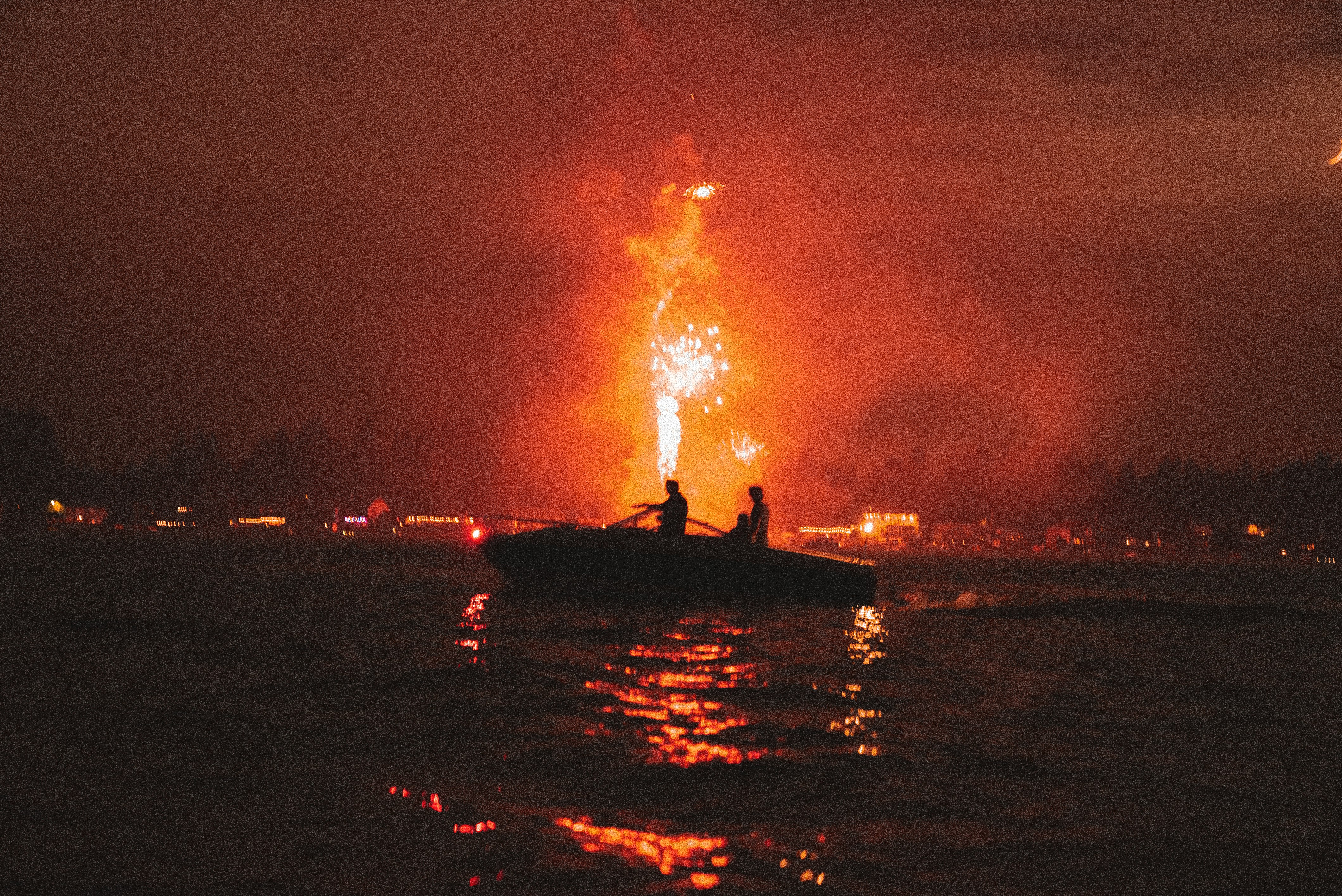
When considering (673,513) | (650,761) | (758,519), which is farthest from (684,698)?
(758,519)

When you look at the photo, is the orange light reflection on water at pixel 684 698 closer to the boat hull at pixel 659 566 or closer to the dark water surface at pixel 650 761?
the dark water surface at pixel 650 761

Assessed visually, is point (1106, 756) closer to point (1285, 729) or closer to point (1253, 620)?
point (1285, 729)

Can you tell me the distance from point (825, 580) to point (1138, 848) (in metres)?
14.1

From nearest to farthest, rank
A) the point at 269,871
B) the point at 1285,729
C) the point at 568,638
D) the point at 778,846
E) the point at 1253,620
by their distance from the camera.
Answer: the point at 269,871, the point at 778,846, the point at 1285,729, the point at 568,638, the point at 1253,620

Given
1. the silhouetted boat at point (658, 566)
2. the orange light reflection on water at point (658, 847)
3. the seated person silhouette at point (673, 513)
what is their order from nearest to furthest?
the orange light reflection on water at point (658, 847), the silhouetted boat at point (658, 566), the seated person silhouette at point (673, 513)

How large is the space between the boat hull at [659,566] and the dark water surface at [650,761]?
3.40 m

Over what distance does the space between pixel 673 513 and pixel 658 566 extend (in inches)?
42.2

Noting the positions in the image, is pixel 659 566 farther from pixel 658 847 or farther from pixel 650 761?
pixel 658 847

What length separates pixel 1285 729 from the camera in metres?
8.26

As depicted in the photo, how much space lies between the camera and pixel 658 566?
18.2 m

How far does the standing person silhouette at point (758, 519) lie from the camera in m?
19.5

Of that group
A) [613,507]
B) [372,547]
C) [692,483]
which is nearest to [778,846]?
[692,483]

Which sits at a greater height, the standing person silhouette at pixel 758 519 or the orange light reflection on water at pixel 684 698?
the standing person silhouette at pixel 758 519

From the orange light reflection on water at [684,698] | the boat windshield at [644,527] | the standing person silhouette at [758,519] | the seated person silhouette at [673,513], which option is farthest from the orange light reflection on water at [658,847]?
the standing person silhouette at [758,519]
